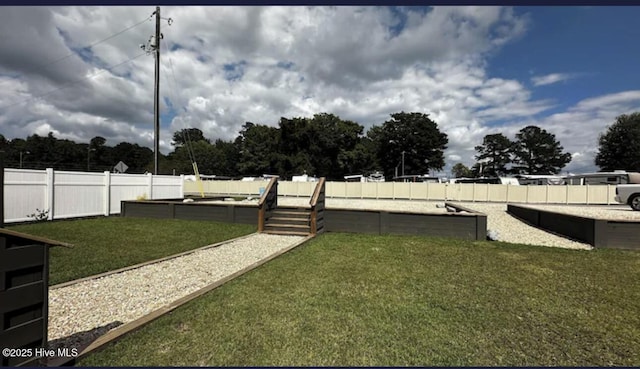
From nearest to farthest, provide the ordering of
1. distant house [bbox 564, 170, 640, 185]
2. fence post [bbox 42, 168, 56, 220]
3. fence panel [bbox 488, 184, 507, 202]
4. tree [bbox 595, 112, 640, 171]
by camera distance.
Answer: fence post [bbox 42, 168, 56, 220], distant house [bbox 564, 170, 640, 185], fence panel [bbox 488, 184, 507, 202], tree [bbox 595, 112, 640, 171]

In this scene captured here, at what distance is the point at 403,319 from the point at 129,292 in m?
3.69

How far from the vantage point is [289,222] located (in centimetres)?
948

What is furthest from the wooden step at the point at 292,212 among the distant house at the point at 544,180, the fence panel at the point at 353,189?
the distant house at the point at 544,180

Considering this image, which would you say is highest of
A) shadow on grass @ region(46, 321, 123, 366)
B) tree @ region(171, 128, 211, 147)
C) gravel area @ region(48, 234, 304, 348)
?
tree @ region(171, 128, 211, 147)

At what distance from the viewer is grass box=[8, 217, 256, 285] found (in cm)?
551

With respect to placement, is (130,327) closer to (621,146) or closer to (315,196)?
Answer: (315,196)

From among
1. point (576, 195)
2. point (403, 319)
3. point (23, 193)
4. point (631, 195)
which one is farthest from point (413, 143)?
point (403, 319)

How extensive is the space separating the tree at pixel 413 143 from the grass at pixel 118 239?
51.2 m

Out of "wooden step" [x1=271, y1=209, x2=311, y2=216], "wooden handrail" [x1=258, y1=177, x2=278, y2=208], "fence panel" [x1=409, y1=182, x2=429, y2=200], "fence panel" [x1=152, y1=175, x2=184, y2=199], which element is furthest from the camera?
"fence panel" [x1=409, y1=182, x2=429, y2=200]

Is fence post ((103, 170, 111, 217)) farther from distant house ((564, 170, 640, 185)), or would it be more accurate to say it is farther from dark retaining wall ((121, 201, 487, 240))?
distant house ((564, 170, 640, 185))

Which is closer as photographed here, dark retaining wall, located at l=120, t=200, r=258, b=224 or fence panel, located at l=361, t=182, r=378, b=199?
dark retaining wall, located at l=120, t=200, r=258, b=224

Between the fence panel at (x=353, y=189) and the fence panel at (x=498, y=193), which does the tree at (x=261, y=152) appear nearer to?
the fence panel at (x=353, y=189)

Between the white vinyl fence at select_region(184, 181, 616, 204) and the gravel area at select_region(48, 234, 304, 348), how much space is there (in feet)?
73.0

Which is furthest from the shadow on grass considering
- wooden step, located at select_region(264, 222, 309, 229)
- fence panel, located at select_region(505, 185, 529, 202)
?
fence panel, located at select_region(505, 185, 529, 202)
